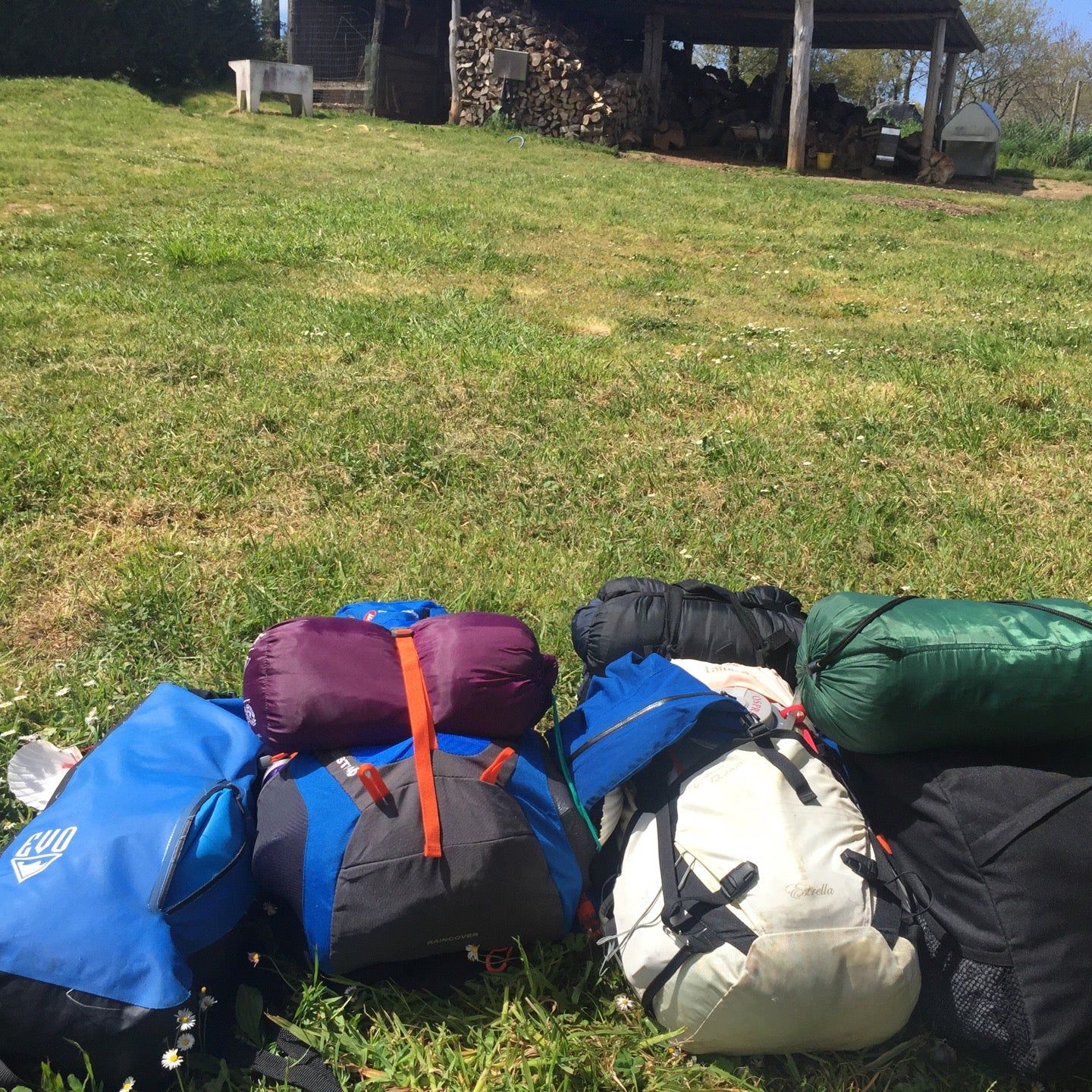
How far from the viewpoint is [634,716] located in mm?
2246

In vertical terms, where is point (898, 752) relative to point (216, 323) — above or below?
below

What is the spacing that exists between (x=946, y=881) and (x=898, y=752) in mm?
295

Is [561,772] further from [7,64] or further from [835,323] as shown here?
[7,64]

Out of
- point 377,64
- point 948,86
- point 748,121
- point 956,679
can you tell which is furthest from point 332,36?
point 956,679

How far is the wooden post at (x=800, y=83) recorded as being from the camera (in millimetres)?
15633

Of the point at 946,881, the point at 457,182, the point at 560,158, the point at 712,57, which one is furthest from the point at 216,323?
the point at 712,57

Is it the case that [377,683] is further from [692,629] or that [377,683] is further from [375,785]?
[692,629]

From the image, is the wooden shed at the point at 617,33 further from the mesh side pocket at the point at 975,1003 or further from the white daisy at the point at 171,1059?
the white daisy at the point at 171,1059

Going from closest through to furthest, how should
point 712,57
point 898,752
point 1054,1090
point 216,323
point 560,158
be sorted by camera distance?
point 1054,1090 → point 898,752 → point 216,323 → point 560,158 → point 712,57

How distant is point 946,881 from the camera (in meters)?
2.00

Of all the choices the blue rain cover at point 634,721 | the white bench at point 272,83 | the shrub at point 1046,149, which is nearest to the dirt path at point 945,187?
the shrub at point 1046,149

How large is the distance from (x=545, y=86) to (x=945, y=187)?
6.99 meters

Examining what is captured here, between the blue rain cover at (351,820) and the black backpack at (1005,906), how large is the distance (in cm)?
73

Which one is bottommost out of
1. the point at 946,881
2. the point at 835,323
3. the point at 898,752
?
the point at 946,881
